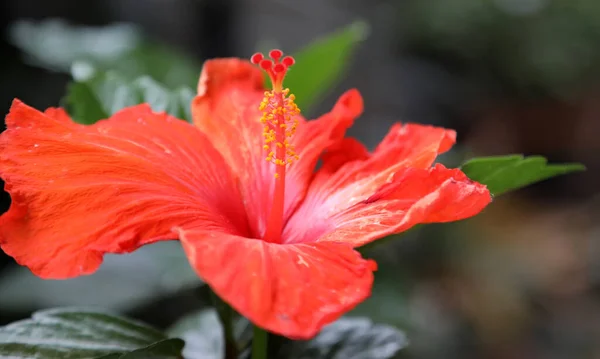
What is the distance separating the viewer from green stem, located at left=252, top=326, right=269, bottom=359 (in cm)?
60

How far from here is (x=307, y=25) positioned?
3.55 meters

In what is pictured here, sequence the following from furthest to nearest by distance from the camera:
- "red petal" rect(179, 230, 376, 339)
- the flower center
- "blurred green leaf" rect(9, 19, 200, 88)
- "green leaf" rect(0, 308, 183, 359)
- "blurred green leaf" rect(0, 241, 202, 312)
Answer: "blurred green leaf" rect(9, 19, 200, 88), "blurred green leaf" rect(0, 241, 202, 312), the flower center, "green leaf" rect(0, 308, 183, 359), "red petal" rect(179, 230, 376, 339)

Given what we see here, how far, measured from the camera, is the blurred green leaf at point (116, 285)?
1232 millimetres

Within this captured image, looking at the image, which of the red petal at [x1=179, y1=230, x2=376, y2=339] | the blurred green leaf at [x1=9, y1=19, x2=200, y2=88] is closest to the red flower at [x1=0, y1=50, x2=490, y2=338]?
the red petal at [x1=179, y1=230, x2=376, y2=339]

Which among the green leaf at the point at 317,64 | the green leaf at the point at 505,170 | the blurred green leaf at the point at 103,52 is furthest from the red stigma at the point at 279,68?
the blurred green leaf at the point at 103,52

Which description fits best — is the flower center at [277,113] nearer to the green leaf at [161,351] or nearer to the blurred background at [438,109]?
the green leaf at [161,351]

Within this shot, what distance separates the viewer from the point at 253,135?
29.0 inches

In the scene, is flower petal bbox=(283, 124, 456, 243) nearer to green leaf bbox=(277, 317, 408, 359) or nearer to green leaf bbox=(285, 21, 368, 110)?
green leaf bbox=(277, 317, 408, 359)

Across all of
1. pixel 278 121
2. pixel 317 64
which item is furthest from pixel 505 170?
pixel 317 64

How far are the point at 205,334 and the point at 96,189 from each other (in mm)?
371

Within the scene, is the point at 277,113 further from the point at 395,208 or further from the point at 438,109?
the point at 438,109

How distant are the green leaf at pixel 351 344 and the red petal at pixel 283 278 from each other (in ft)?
0.76

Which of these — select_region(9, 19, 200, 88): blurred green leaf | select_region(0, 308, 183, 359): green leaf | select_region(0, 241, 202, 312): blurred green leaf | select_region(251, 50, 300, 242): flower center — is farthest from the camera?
select_region(9, 19, 200, 88): blurred green leaf

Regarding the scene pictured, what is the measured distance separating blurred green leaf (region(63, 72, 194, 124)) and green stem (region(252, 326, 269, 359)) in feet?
1.20
